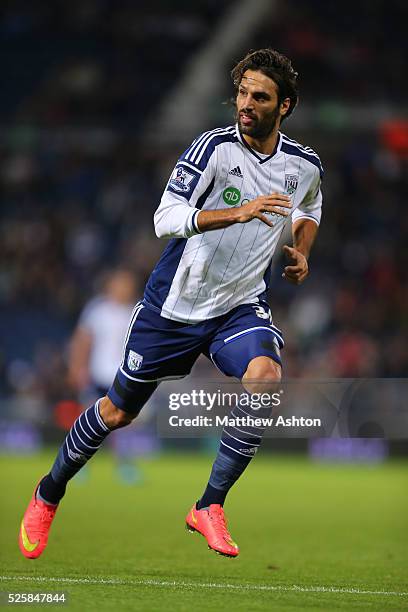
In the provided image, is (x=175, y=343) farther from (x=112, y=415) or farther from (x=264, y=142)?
(x=264, y=142)

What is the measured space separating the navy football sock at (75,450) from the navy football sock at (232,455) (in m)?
0.67

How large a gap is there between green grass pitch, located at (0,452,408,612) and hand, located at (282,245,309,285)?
1.60 metres

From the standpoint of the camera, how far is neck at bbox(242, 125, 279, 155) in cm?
599

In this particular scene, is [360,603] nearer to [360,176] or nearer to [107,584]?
[107,584]

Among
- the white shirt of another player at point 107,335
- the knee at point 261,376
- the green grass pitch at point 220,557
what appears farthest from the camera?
the white shirt of another player at point 107,335

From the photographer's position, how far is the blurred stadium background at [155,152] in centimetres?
1827

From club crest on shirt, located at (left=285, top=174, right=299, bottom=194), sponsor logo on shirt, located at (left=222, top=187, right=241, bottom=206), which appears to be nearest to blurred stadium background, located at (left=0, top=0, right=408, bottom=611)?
club crest on shirt, located at (left=285, top=174, right=299, bottom=194)

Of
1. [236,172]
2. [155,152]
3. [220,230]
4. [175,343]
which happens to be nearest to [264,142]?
[236,172]

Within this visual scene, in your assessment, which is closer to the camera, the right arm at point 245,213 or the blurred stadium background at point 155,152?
the right arm at point 245,213

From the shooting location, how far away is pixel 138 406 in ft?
20.4

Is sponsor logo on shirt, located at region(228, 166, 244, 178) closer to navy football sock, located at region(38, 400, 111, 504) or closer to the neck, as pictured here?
the neck

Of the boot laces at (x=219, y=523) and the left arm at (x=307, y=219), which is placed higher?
the left arm at (x=307, y=219)

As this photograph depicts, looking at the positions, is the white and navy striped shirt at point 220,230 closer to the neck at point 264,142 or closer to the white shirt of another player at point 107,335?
the neck at point 264,142

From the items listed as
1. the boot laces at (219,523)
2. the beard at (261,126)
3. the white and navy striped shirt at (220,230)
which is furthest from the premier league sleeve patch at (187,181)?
the boot laces at (219,523)
